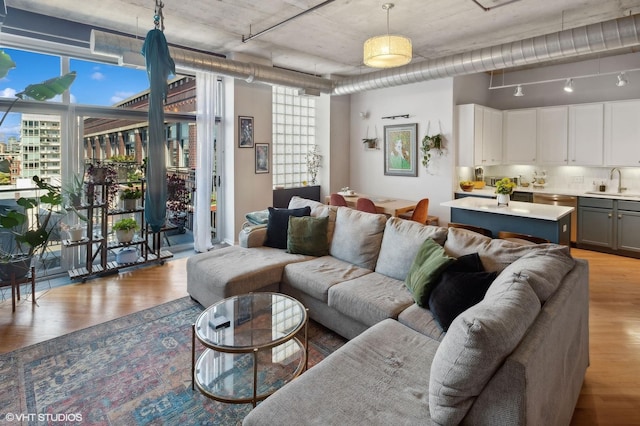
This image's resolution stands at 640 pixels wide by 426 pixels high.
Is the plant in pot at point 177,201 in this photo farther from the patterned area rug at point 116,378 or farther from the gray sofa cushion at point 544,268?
the gray sofa cushion at point 544,268

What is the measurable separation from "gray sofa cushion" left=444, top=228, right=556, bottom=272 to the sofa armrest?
208cm

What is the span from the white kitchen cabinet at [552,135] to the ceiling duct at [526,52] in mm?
2183

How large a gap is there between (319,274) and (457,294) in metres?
1.30

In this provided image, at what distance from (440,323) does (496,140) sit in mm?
5610

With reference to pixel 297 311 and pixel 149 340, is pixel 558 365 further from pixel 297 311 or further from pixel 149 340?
pixel 149 340

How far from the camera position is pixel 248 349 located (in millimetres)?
2105

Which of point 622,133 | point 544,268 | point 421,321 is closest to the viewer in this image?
point 544,268

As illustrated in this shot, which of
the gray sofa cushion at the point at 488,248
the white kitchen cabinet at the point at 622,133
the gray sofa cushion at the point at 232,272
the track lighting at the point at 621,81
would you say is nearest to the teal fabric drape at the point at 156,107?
the gray sofa cushion at the point at 232,272

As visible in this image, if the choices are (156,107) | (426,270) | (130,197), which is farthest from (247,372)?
(130,197)

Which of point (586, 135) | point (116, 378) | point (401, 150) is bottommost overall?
point (116, 378)

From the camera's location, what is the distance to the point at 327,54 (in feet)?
19.3

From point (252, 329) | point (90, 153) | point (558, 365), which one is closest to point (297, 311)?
point (252, 329)

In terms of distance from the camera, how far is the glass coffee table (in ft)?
7.11

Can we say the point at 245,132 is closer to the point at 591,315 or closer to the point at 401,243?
the point at 401,243
